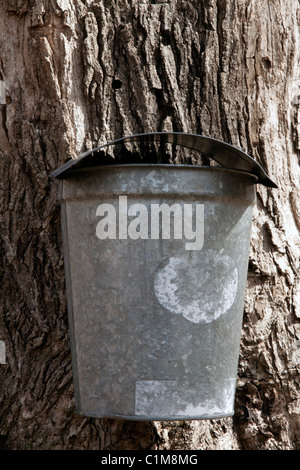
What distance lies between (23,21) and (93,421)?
A: 1513 mm

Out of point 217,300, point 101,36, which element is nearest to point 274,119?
point 101,36

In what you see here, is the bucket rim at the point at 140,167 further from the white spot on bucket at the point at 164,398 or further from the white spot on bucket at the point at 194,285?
the white spot on bucket at the point at 164,398

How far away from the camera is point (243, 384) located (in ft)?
7.31

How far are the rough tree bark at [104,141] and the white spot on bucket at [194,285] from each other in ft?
1.56

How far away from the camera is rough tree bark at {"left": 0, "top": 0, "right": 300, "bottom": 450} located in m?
2.20

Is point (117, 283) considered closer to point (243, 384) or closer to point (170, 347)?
point (170, 347)

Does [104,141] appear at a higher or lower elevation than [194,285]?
higher

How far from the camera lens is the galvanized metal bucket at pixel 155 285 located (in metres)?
1.75

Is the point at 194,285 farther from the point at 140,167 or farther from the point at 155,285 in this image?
the point at 140,167

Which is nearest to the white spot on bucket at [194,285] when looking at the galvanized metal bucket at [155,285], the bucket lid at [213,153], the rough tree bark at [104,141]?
the galvanized metal bucket at [155,285]

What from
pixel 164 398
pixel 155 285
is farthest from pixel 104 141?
pixel 164 398

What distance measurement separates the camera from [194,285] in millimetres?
1770

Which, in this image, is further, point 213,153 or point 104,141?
point 104,141

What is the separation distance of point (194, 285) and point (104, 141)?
2.35ft
